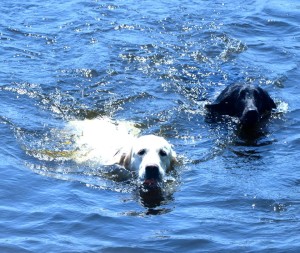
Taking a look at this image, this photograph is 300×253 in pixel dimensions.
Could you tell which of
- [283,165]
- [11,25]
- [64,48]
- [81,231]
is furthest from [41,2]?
[81,231]

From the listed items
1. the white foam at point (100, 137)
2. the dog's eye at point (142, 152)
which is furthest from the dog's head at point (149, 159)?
the white foam at point (100, 137)

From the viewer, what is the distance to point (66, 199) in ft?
24.6

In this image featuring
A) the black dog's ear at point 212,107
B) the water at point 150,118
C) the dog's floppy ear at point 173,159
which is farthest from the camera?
the black dog's ear at point 212,107

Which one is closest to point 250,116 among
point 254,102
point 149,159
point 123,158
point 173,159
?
point 254,102

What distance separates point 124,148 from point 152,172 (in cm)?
70

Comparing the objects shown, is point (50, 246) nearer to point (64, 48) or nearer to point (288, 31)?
point (64, 48)

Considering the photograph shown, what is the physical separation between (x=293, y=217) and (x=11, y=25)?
8.47m

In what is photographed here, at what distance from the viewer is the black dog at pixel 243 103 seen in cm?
1052

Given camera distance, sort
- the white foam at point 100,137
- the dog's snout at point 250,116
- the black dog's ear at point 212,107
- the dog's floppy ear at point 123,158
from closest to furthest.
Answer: the dog's floppy ear at point 123,158 < the white foam at point 100,137 < the dog's snout at point 250,116 < the black dog's ear at point 212,107

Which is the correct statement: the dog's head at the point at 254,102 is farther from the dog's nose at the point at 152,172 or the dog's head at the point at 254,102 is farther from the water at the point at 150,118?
the dog's nose at the point at 152,172

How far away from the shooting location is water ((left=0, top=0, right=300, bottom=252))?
676 cm

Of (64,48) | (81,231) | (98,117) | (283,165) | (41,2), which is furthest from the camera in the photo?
(41,2)

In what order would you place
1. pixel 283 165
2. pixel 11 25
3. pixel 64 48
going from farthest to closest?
1. pixel 11 25
2. pixel 64 48
3. pixel 283 165

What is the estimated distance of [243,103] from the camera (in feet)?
35.2
